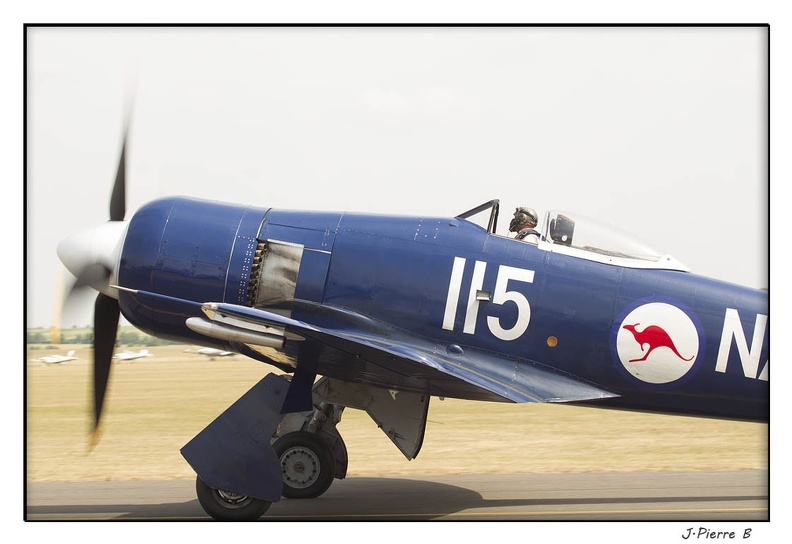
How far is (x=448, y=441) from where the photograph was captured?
10.9 meters

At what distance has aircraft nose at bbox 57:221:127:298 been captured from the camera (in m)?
7.04

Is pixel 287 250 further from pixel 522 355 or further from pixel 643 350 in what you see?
pixel 643 350

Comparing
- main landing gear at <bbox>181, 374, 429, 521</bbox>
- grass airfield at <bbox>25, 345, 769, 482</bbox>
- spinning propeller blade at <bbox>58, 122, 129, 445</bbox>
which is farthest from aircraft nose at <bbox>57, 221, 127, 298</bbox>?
main landing gear at <bbox>181, 374, 429, 521</bbox>

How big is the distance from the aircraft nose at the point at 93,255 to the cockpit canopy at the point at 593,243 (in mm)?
3035

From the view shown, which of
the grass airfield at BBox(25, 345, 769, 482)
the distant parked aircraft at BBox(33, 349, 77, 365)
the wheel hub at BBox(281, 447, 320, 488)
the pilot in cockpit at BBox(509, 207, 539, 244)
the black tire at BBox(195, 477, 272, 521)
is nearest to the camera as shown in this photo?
the black tire at BBox(195, 477, 272, 521)

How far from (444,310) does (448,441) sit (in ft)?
15.0

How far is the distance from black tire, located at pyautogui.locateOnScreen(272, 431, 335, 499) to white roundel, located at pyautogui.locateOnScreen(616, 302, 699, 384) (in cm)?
263

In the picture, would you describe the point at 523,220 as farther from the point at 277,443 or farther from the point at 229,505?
the point at 229,505

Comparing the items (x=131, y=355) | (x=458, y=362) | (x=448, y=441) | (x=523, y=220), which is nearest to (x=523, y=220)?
(x=523, y=220)

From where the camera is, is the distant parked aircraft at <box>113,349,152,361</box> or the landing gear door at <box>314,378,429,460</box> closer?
the landing gear door at <box>314,378,429,460</box>

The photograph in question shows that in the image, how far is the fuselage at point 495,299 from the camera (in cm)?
662

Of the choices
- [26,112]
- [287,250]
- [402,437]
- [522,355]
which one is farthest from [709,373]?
[26,112]

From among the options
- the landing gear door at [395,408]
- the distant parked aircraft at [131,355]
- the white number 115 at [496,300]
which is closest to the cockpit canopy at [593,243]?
the white number 115 at [496,300]

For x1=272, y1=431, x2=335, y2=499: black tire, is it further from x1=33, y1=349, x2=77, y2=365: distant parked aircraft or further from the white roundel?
x1=33, y1=349, x2=77, y2=365: distant parked aircraft
